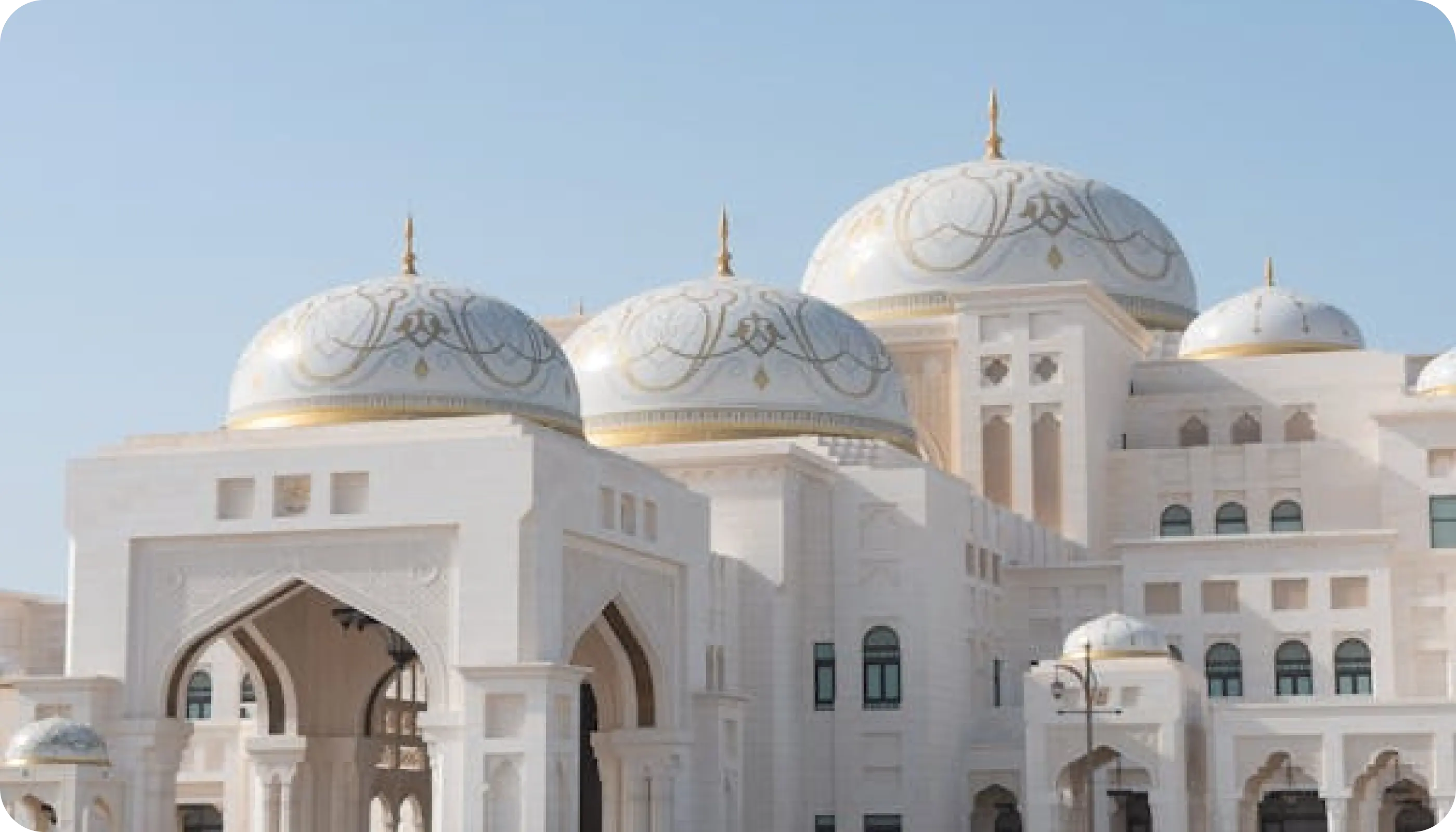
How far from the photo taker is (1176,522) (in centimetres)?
5100

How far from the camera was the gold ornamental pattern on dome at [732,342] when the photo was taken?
46594 mm

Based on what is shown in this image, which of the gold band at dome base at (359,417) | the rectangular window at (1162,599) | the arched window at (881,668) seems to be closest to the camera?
the gold band at dome base at (359,417)

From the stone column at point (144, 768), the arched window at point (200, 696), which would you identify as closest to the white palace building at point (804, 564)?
the stone column at point (144, 768)

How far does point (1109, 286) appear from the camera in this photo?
55656 millimetres

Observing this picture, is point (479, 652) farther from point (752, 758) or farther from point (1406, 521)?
point (1406, 521)

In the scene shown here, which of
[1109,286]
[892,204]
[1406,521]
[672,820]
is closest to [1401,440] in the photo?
[1406,521]

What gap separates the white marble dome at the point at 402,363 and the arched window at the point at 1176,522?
15.5 meters

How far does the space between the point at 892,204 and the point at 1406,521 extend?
14239 millimetres

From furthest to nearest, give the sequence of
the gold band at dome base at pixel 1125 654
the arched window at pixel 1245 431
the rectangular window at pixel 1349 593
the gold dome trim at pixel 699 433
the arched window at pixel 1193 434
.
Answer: the arched window at pixel 1193 434 < the arched window at pixel 1245 431 < the gold dome trim at pixel 699 433 < the rectangular window at pixel 1349 593 < the gold band at dome base at pixel 1125 654

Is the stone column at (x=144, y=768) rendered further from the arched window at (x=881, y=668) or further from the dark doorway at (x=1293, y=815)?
the dark doorway at (x=1293, y=815)

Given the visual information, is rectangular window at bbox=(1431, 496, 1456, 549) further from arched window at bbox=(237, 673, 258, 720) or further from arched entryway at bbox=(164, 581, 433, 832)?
arched window at bbox=(237, 673, 258, 720)

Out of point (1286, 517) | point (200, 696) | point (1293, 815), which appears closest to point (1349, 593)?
point (1286, 517)

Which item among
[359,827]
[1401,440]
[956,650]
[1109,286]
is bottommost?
[359,827]

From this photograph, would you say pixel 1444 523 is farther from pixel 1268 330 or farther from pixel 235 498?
pixel 235 498
